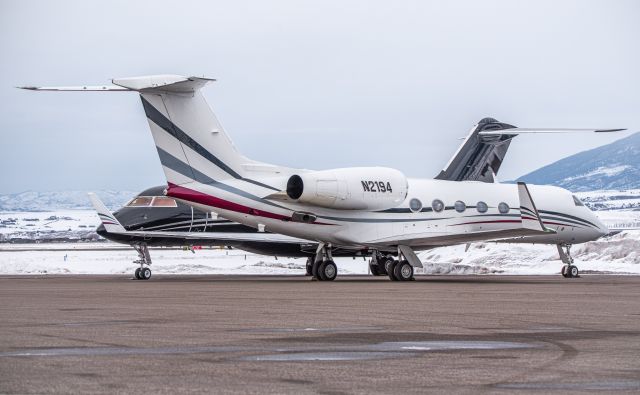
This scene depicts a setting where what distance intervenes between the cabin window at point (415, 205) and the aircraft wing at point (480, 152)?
218 cm

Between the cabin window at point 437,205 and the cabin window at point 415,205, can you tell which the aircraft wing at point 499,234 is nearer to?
the cabin window at point 415,205

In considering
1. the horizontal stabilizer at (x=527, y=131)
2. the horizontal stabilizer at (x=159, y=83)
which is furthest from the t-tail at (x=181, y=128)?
the horizontal stabilizer at (x=527, y=131)

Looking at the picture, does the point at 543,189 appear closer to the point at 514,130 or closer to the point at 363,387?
the point at 514,130

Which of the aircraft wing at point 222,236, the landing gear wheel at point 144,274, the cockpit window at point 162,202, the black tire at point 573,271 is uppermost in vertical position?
the cockpit window at point 162,202

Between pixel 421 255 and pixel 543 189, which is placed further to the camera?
pixel 421 255

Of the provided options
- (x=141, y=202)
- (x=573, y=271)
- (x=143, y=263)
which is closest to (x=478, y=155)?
(x=573, y=271)

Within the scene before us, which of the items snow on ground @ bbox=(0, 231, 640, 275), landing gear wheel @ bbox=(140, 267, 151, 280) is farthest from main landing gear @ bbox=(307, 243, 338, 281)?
snow on ground @ bbox=(0, 231, 640, 275)

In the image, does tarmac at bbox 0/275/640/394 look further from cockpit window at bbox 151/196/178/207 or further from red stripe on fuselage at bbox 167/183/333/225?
cockpit window at bbox 151/196/178/207

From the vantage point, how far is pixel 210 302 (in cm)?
1966

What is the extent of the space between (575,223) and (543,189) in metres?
1.73

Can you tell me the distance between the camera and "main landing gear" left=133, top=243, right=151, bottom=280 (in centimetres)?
3619

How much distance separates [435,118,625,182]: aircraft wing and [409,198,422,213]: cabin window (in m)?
2.18

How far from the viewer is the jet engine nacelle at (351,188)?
103ft

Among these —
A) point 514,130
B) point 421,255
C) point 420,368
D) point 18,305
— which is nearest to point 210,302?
point 18,305
